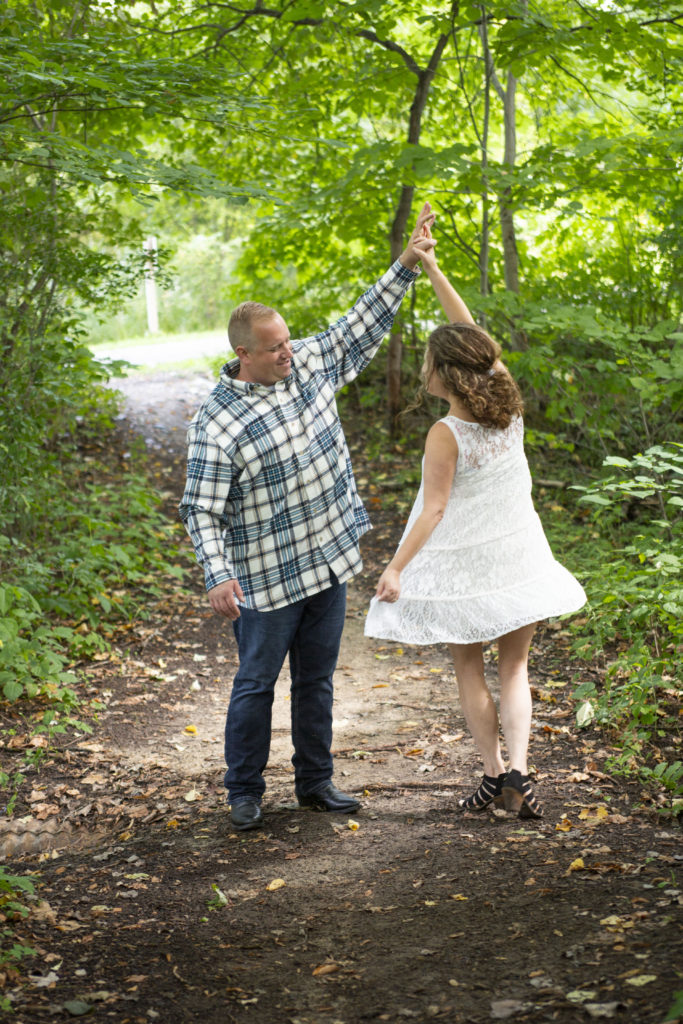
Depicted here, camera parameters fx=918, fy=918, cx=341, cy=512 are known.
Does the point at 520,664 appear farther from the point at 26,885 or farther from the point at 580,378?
the point at 580,378

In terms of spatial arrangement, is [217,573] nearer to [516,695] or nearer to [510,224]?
[516,695]

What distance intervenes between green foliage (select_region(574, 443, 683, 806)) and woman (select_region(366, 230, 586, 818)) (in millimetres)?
698

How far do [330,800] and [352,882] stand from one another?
0.64 metres

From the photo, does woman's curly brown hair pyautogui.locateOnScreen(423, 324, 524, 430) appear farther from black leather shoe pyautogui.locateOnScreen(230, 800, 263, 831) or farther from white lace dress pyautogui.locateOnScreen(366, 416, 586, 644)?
black leather shoe pyautogui.locateOnScreen(230, 800, 263, 831)

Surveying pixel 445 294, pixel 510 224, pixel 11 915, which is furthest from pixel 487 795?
pixel 510 224

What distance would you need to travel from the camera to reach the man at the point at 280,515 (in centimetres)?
348

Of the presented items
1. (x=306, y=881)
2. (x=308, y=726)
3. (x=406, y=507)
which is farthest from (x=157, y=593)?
(x=306, y=881)

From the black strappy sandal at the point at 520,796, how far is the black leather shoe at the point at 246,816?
1.00m

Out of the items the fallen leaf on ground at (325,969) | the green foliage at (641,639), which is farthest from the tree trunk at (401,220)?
the fallen leaf on ground at (325,969)

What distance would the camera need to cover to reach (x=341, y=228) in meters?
9.10

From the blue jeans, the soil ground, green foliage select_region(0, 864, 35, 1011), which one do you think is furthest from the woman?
green foliage select_region(0, 864, 35, 1011)

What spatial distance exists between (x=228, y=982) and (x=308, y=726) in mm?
1309

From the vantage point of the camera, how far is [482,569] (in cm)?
346

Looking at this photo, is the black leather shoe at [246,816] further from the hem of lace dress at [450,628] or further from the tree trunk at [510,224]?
the tree trunk at [510,224]
